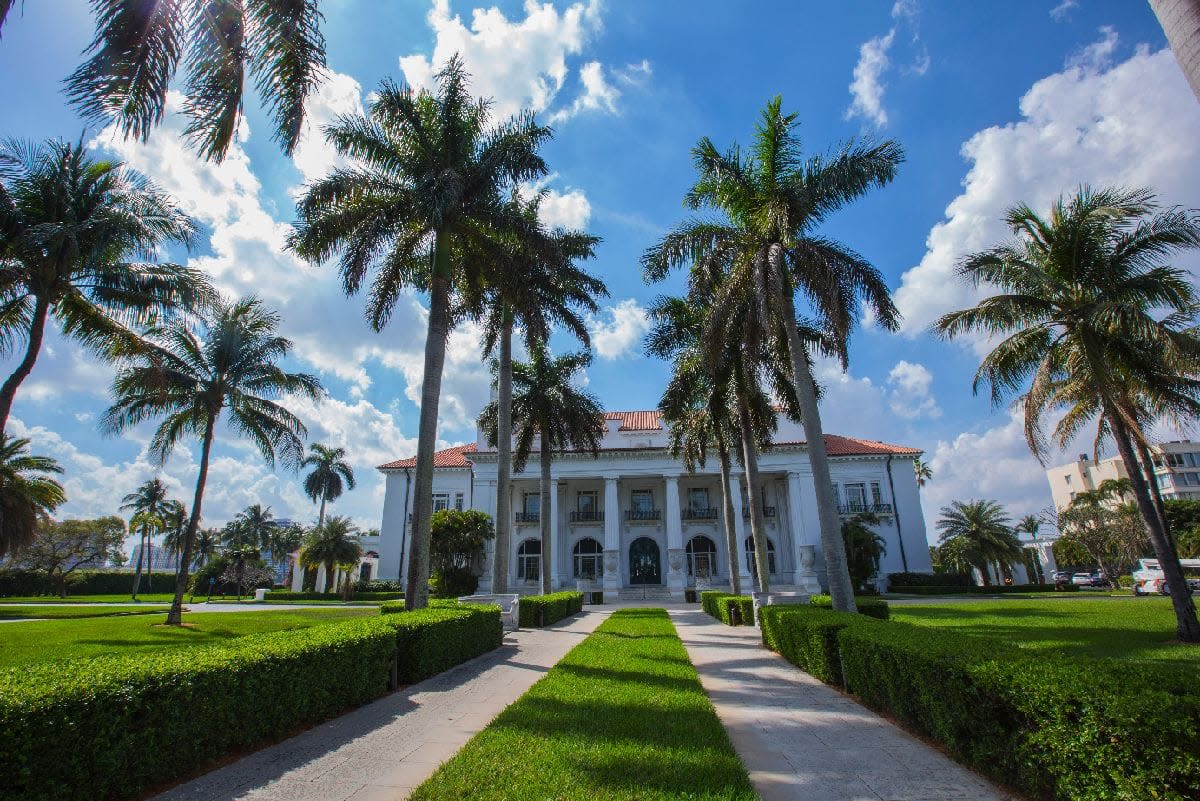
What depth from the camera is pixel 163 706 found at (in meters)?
4.22

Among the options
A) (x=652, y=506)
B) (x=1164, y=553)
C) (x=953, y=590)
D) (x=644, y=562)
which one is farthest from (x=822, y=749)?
(x=953, y=590)

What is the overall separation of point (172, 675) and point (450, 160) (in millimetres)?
11443

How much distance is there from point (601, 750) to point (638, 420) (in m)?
38.7

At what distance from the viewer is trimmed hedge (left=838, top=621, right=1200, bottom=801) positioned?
313 centimetres

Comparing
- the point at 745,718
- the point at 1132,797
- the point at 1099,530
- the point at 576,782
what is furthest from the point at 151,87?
the point at 1099,530

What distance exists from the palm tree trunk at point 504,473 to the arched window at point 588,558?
24361 millimetres

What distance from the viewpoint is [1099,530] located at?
38.0 meters

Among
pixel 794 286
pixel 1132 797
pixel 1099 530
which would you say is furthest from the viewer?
pixel 1099 530

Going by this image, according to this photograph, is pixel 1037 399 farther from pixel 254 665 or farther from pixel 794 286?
pixel 254 665

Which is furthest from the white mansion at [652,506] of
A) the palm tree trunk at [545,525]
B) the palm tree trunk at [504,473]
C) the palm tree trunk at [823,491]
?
the palm tree trunk at [823,491]

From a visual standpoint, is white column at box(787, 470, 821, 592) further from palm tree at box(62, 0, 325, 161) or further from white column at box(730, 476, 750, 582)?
palm tree at box(62, 0, 325, 161)

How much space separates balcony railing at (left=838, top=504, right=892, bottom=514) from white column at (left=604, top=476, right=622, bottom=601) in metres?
15.3

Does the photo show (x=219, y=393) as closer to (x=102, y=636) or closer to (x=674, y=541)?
(x=102, y=636)

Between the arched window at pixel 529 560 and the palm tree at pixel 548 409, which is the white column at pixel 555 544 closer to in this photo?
the arched window at pixel 529 560
